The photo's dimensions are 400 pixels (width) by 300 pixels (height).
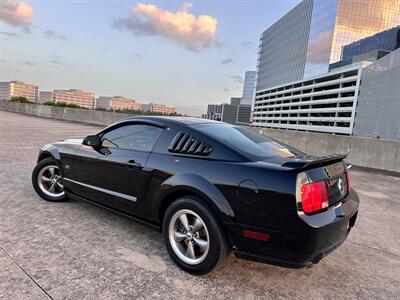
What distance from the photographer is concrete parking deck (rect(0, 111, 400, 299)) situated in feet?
8.35

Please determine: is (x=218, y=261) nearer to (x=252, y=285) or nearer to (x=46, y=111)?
(x=252, y=285)

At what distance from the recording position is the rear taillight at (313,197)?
243 cm

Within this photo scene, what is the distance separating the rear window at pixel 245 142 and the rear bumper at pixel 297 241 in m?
0.72

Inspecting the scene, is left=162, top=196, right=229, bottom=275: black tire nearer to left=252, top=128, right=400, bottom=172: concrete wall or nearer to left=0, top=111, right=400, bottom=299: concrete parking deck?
left=0, top=111, right=400, bottom=299: concrete parking deck

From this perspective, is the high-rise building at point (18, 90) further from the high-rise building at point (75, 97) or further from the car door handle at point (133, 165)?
the car door handle at point (133, 165)

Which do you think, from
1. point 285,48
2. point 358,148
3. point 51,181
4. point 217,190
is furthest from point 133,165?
point 285,48

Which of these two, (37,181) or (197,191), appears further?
(37,181)

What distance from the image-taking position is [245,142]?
323cm

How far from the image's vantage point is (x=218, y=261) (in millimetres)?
2668

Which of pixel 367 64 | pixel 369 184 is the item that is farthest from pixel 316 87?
pixel 369 184

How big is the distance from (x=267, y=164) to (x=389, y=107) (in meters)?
50.1

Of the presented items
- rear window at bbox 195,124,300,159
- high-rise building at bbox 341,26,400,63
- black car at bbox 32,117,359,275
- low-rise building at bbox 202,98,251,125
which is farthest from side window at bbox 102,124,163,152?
low-rise building at bbox 202,98,251,125

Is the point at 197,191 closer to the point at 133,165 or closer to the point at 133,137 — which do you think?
the point at 133,165

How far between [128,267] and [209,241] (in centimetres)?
82
